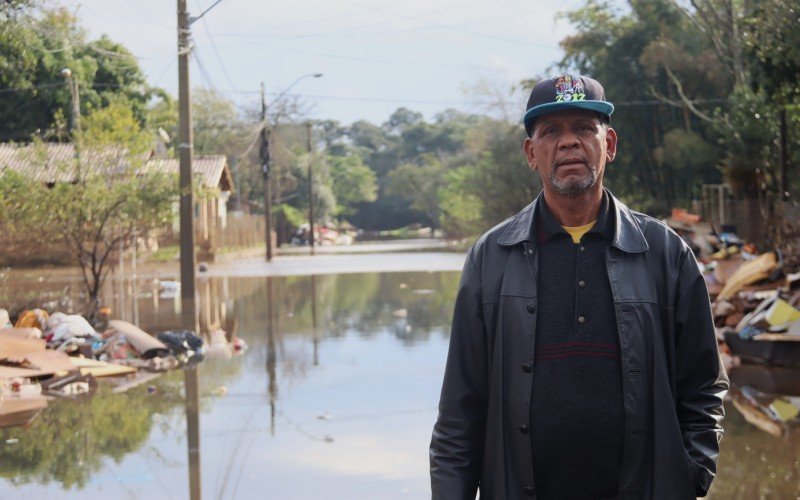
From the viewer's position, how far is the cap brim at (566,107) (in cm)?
371

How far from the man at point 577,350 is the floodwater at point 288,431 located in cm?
423

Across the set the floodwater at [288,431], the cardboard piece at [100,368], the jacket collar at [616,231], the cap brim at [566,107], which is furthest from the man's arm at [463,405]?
the cardboard piece at [100,368]

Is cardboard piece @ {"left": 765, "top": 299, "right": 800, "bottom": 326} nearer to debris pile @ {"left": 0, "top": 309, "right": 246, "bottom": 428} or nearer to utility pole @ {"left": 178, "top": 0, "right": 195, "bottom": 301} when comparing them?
debris pile @ {"left": 0, "top": 309, "right": 246, "bottom": 428}

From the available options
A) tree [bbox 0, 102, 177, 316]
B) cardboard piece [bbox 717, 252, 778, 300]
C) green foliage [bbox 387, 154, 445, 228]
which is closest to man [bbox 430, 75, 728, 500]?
cardboard piece [bbox 717, 252, 778, 300]

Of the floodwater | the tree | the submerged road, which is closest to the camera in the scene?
the floodwater

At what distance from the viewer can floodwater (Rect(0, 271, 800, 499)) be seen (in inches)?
327

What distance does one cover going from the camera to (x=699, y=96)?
138 ft

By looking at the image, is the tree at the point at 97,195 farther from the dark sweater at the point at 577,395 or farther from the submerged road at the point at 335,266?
the dark sweater at the point at 577,395

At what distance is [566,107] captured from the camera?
372 cm

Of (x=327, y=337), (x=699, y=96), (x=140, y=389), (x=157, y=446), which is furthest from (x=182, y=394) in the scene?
(x=699, y=96)

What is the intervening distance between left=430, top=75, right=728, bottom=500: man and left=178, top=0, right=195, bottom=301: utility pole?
20.1m

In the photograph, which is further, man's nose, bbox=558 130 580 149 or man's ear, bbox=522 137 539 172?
man's ear, bbox=522 137 539 172

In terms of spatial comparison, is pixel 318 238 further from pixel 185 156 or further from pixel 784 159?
pixel 784 159

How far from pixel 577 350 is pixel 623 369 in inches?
5.7
